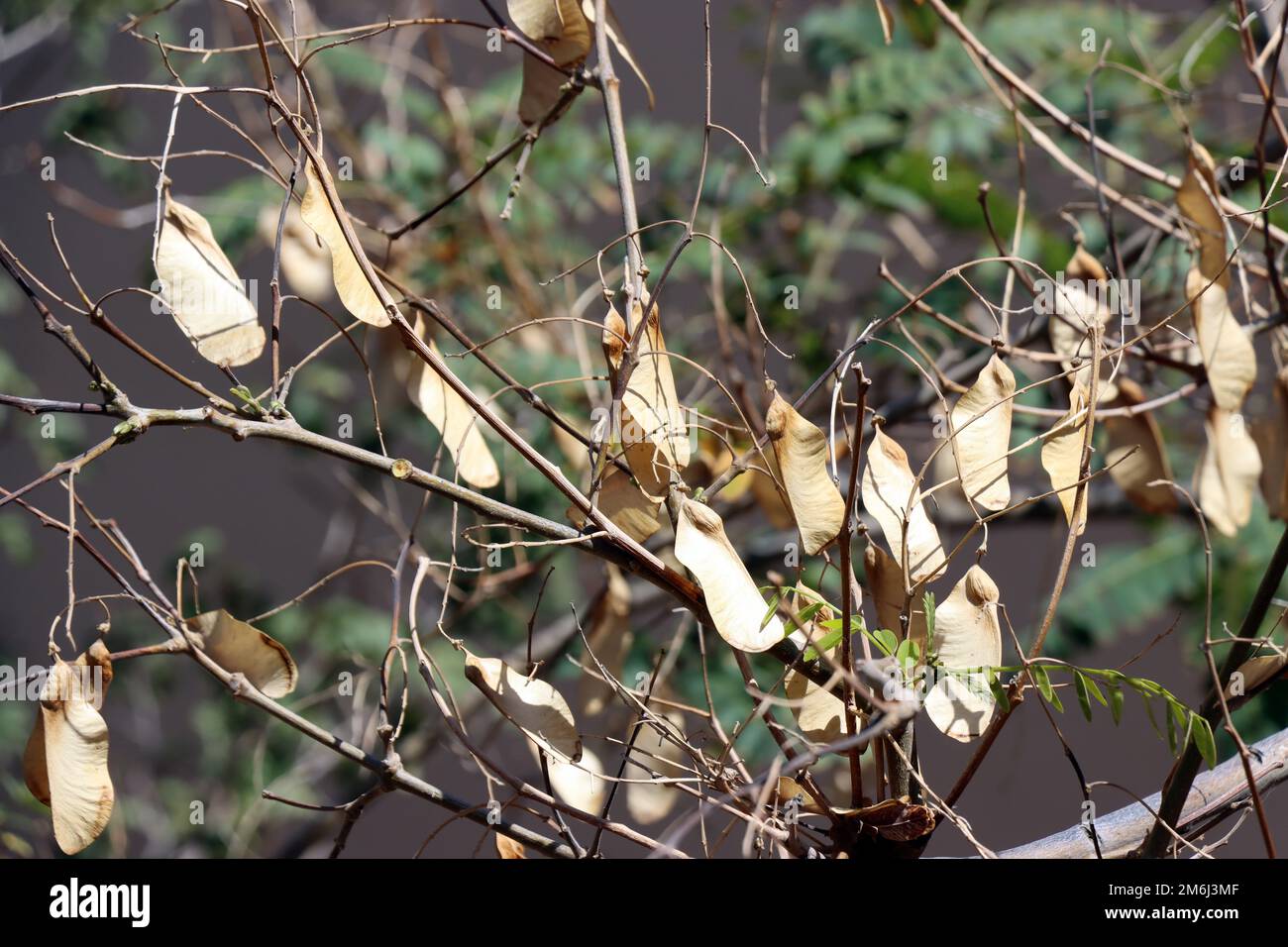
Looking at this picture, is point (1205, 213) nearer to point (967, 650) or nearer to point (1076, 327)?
point (1076, 327)

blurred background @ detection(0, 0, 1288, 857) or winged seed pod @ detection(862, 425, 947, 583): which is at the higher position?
blurred background @ detection(0, 0, 1288, 857)

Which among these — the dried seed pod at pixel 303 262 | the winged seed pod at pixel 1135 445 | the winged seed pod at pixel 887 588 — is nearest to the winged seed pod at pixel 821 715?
the winged seed pod at pixel 887 588

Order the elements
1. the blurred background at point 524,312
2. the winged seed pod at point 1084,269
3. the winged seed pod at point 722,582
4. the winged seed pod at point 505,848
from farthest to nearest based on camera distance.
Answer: the blurred background at point 524,312 → the winged seed pod at point 1084,269 → the winged seed pod at point 505,848 → the winged seed pod at point 722,582

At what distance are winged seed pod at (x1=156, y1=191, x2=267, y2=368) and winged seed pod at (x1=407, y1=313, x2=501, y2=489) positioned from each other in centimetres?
12

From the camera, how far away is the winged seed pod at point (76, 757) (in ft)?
2.16

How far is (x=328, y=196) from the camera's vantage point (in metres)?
0.69

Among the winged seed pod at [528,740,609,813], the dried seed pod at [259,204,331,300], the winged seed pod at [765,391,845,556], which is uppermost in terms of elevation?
the dried seed pod at [259,204,331,300]

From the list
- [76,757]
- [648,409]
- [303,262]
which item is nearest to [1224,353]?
[648,409]

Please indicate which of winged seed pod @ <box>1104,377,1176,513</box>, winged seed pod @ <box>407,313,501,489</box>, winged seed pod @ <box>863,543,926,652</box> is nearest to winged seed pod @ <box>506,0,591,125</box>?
winged seed pod @ <box>407,313,501,489</box>

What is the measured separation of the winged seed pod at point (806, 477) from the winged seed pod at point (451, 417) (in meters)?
0.24

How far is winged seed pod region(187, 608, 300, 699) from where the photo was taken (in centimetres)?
72

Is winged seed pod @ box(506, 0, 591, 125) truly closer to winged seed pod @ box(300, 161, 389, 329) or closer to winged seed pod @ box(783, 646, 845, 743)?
winged seed pod @ box(300, 161, 389, 329)

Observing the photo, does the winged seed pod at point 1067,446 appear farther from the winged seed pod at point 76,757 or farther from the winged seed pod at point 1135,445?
the winged seed pod at point 76,757
